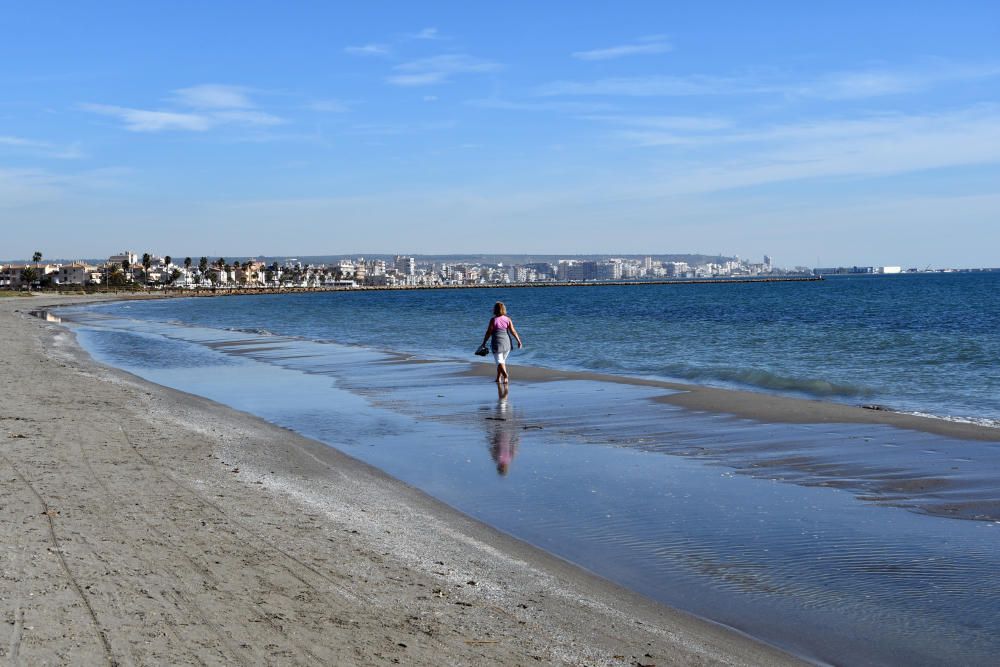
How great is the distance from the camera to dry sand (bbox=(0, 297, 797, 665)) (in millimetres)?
5184

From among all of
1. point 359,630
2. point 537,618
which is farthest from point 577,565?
point 359,630

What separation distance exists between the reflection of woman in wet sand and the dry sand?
1.83m

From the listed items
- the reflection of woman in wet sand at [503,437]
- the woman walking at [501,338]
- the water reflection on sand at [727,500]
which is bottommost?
the reflection of woman in wet sand at [503,437]

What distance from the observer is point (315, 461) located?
11.7 meters

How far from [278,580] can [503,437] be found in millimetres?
7627

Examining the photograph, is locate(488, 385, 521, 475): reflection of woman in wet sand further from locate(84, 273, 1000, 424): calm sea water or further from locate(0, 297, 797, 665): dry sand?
locate(84, 273, 1000, 424): calm sea water

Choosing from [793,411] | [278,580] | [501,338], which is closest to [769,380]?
[793,411]

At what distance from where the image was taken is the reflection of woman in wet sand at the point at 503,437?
1197cm

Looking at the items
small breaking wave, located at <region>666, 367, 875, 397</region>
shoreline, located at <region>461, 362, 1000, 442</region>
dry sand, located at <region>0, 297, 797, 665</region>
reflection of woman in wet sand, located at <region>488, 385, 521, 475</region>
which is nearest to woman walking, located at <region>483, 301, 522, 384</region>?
reflection of woman in wet sand, located at <region>488, 385, 521, 475</region>

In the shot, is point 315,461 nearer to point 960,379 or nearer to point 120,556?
point 120,556

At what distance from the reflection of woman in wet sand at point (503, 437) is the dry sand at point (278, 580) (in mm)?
1830

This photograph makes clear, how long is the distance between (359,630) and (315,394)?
14827 mm

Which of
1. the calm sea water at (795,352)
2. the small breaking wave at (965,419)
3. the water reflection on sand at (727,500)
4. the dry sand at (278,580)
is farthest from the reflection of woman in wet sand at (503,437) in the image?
the calm sea water at (795,352)

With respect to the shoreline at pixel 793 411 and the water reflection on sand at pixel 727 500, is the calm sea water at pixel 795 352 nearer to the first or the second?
the shoreline at pixel 793 411
